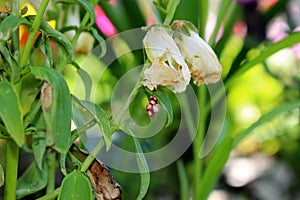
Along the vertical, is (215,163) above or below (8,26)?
below

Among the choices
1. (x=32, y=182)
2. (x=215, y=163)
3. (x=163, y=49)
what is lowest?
(x=215, y=163)

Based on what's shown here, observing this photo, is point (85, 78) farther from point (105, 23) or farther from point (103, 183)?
point (105, 23)

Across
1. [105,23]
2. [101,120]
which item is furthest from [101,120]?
[105,23]

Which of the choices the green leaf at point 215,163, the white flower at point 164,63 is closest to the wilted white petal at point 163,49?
the white flower at point 164,63

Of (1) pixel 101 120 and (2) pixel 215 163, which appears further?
(2) pixel 215 163

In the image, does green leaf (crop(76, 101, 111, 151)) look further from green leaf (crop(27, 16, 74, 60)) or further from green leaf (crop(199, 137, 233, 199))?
green leaf (crop(199, 137, 233, 199))

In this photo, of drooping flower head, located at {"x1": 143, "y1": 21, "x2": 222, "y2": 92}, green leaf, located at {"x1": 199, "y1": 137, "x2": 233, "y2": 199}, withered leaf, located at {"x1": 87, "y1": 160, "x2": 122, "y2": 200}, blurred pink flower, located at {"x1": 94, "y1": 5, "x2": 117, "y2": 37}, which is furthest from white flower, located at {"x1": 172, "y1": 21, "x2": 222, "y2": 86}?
blurred pink flower, located at {"x1": 94, "y1": 5, "x2": 117, "y2": 37}

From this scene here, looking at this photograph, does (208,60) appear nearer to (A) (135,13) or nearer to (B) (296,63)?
(A) (135,13)

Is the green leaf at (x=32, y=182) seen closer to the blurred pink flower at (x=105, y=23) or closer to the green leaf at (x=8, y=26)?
the green leaf at (x=8, y=26)

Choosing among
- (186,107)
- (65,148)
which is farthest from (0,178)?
(186,107)
